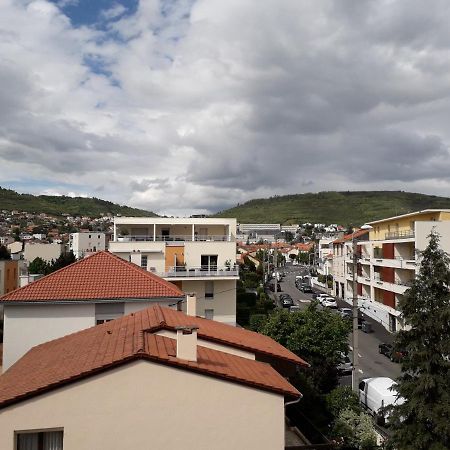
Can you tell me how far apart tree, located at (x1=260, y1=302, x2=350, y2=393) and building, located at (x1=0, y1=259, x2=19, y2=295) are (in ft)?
130

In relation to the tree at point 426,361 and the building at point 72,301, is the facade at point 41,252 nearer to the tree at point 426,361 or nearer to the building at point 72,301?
the building at point 72,301

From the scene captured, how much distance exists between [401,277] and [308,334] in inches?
912

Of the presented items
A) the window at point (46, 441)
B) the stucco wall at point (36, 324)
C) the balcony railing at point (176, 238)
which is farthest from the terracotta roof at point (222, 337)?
the balcony railing at point (176, 238)

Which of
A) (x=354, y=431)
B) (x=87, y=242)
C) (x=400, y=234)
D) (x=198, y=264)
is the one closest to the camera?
(x=354, y=431)

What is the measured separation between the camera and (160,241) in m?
36.0

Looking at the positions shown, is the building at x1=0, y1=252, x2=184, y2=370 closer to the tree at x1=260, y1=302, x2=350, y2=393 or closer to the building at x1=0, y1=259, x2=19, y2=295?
the tree at x1=260, y1=302, x2=350, y2=393

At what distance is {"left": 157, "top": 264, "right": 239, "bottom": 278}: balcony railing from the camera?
3372cm

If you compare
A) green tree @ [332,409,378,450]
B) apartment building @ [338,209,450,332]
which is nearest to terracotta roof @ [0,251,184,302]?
green tree @ [332,409,378,450]

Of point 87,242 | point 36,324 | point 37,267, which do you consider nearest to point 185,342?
point 36,324

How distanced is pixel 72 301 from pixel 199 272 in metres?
16.7

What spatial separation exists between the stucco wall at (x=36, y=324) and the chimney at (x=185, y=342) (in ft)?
33.5

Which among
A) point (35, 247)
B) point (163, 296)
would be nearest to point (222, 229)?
point (163, 296)

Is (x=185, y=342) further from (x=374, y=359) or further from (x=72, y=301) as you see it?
(x=374, y=359)

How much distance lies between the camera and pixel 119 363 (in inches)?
327
